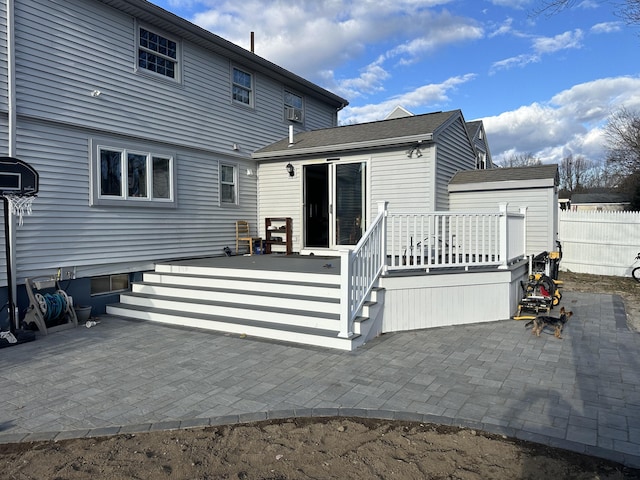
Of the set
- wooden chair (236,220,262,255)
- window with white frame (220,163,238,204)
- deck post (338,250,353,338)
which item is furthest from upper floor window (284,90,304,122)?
deck post (338,250,353,338)

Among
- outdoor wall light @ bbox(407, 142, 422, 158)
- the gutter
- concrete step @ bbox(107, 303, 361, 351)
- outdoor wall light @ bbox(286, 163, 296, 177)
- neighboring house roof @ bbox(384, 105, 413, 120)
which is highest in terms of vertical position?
neighboring house roof @ bbox(384, 105, 413, 120)

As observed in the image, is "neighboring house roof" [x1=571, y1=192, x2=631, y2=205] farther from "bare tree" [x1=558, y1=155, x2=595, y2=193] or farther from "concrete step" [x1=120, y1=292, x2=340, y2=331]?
"concrete step" [x1=120, y1=292, x2=340, y2=331]

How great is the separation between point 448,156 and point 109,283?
7.18 m

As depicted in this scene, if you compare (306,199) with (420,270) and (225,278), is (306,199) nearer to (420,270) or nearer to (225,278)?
(225,278)

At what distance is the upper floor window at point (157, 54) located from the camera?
765 centimetres

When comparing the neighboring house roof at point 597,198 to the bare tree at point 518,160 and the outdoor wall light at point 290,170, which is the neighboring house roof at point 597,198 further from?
the outdoor wall light at point 290,170

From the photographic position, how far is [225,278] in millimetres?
6875

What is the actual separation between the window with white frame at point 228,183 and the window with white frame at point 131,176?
145cm

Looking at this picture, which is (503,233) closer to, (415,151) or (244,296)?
(415,151)

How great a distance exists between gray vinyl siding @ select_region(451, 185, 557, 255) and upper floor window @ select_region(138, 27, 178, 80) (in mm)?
6456

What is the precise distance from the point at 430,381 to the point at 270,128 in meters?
8.29

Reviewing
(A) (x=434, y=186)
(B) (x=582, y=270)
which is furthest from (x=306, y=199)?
(B) (x=582, y=270)

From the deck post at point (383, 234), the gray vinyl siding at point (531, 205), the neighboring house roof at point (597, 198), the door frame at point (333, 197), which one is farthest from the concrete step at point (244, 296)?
the neighboring house roof at point (597, 198)

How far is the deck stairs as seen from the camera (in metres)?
5.30
